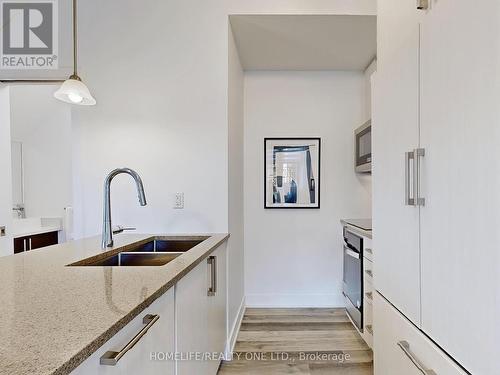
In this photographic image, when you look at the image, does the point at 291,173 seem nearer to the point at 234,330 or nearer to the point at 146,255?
the point at 234,330

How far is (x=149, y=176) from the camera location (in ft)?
8.51

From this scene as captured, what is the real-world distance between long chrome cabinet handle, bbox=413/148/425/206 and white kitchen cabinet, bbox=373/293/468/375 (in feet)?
1.52

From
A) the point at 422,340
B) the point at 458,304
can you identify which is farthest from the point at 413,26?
the point at 422,340

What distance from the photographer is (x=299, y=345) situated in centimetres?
269

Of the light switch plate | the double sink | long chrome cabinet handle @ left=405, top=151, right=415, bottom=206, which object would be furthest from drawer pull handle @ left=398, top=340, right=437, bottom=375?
the light switch plate

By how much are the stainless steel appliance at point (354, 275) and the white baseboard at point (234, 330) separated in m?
0.98

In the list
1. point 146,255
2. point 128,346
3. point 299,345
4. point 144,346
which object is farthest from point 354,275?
point 128,346

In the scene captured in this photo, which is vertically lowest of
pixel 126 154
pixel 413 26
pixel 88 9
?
pixel 126 154

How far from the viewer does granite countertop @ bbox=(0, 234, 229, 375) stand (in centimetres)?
62

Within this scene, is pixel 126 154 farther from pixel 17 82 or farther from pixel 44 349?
pixel 44 349

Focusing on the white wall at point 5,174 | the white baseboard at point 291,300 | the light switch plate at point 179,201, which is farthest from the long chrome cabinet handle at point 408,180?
the white wall at point 5,174

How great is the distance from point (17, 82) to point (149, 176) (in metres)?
1.27

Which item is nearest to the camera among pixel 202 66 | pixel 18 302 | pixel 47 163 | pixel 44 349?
pixel 44 349

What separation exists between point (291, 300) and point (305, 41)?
2510 millimetres
